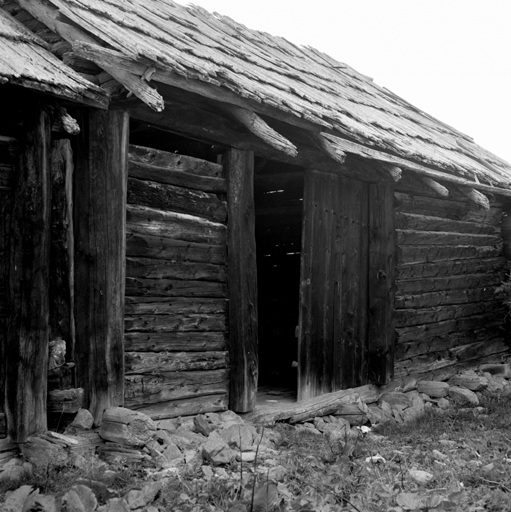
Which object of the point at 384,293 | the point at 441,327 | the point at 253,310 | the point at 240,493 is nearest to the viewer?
the point at 240,493

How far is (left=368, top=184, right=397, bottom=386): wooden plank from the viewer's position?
768 centimetres

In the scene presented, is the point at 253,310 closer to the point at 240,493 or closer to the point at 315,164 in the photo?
the point at 315,164

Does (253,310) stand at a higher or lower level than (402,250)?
lower

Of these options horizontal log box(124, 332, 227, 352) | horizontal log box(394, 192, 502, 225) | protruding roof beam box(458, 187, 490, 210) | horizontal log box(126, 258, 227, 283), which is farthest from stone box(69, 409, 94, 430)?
protruding roof beam box(458, 187, 490, 210)

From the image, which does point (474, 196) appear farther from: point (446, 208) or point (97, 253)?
point (97, 253)

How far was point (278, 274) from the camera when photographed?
354 inches

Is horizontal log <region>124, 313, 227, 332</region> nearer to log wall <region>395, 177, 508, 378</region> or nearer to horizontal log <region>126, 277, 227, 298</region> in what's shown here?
horizontal log <region>126, 277, 227, 298</region>

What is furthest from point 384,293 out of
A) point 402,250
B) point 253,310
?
point 253,310

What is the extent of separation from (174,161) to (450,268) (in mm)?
4873

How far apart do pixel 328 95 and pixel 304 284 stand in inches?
97.0

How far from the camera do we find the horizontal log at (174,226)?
5215 mm

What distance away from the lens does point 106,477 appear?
430 cm

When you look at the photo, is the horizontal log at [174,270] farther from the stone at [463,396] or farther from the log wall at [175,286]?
the stone at [463,396]

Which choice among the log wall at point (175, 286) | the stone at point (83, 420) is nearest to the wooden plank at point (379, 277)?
the log wall at point (175, 286)
